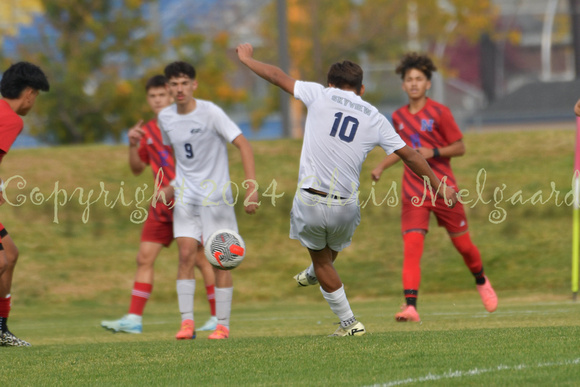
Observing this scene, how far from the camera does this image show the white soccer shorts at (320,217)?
7.48 m

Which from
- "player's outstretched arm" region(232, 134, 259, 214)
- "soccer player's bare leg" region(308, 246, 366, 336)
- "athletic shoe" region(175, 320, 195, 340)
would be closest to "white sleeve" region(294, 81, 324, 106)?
"player's outstretched arm" region(232, 134, 259, 214)

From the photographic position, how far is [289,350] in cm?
698

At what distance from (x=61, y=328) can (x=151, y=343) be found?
363 centimetres

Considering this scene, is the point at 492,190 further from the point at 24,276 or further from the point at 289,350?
the point at 289,350

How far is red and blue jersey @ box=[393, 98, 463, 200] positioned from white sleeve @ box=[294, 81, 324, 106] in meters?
2.62

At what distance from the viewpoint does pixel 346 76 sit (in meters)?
7.54

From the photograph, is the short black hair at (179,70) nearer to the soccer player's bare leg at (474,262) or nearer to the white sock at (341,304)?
the white sock at (341,304)

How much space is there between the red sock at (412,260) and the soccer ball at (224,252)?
6.85 ft

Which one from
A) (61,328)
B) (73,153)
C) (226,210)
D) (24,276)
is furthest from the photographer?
(73,153)

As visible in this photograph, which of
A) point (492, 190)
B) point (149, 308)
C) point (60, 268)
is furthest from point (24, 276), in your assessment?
point (492, 190)

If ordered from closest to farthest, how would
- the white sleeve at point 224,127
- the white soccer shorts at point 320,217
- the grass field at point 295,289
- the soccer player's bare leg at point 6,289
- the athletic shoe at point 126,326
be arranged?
1. the grass field at point 295,289
2. the white soccer shorts at point 320,217
3. the soccer player's bare leg at point 6,289
4. the white sleeve at point 224,127
5. the athletic shoe at point 126,326

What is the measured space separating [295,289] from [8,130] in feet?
31.4

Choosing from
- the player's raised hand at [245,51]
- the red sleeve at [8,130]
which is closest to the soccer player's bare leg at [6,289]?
the red sleeve at [8,130]

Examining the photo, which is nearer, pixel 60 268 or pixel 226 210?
pixel 226 210
